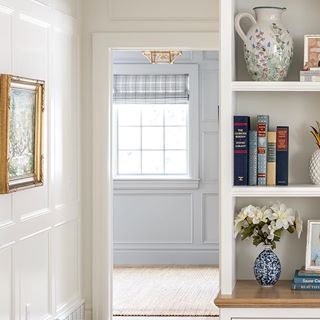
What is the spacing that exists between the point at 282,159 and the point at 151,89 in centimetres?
556

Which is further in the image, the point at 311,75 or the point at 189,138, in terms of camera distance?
the point at 189,138

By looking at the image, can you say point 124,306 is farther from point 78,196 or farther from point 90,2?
point 90,2

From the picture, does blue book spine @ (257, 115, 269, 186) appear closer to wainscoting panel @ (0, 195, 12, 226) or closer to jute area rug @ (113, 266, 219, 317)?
wainscoting panel @ (0, 195, 12, 226)

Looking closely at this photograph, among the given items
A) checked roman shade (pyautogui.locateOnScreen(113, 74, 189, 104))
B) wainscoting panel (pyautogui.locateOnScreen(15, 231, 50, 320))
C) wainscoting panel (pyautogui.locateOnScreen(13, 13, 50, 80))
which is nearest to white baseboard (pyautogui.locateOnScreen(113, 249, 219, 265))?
checked roman shade (pyautogui.locateOnScreen(113, 74, 189, 104))

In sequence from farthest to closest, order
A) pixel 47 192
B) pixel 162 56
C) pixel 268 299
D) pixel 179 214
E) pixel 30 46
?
pixel 179 214 < pixel 162 56 < pixel 47 192 < pixel 30 46 < pixel 268 299

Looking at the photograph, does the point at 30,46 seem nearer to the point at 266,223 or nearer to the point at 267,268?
the point at 266,223

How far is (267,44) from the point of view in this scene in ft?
12.1

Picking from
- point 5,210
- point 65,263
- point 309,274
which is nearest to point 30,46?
point 5,210

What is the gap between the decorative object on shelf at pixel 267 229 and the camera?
3.70m

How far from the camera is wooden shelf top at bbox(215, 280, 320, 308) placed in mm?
3547

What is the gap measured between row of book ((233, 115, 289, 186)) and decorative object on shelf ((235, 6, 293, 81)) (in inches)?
8.3

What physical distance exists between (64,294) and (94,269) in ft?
1.79

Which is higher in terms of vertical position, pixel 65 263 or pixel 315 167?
pixel 315 167

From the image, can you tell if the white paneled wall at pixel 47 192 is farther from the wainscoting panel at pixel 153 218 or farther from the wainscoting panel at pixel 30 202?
the wainscoting panel at pixel 153 218
